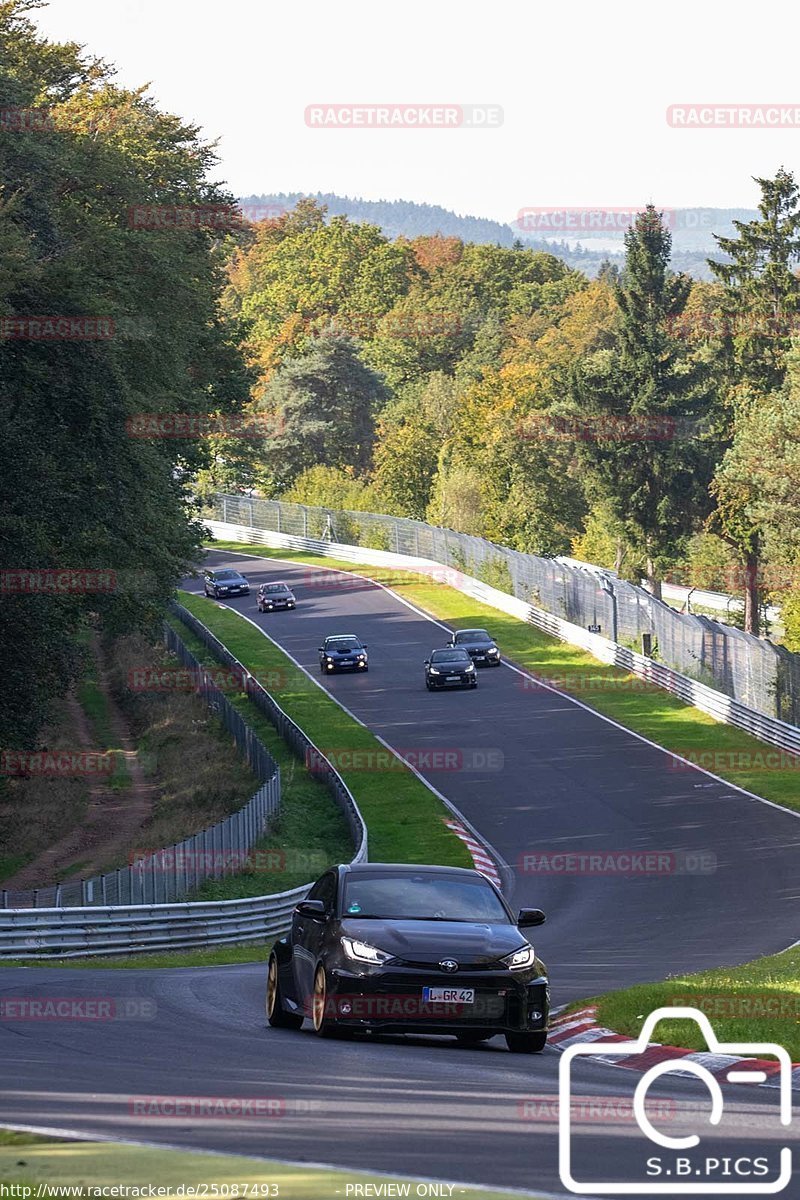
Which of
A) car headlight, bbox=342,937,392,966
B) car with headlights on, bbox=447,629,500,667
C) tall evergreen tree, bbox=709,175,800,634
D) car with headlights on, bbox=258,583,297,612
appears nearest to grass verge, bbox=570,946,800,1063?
car headlight, bbox=342,937,392,966

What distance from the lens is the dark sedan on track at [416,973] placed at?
12.6 metres

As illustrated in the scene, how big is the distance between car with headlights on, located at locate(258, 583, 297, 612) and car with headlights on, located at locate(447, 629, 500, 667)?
638 inches

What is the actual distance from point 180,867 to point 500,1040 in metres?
15.3

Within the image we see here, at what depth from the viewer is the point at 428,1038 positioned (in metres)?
13.8

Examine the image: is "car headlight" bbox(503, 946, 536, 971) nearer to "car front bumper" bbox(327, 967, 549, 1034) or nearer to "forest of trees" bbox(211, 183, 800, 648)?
"car front bumper" bbox(327, 967, 549, 1034)

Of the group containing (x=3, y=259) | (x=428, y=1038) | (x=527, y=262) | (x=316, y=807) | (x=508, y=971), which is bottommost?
(x=316, y=807)

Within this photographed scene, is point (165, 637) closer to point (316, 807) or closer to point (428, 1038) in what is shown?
point (316, 807)

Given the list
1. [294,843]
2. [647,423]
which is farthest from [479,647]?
[647,423]

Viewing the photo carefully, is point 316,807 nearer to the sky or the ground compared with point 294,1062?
nearer to the ground

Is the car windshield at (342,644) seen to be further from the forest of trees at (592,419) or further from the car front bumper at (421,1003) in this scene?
the car front bumper at (421,1003)

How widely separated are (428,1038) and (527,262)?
177m

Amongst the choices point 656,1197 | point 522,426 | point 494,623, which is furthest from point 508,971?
point 522,426

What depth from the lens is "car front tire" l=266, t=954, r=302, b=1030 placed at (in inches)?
545

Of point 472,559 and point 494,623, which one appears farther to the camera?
point 472,559
